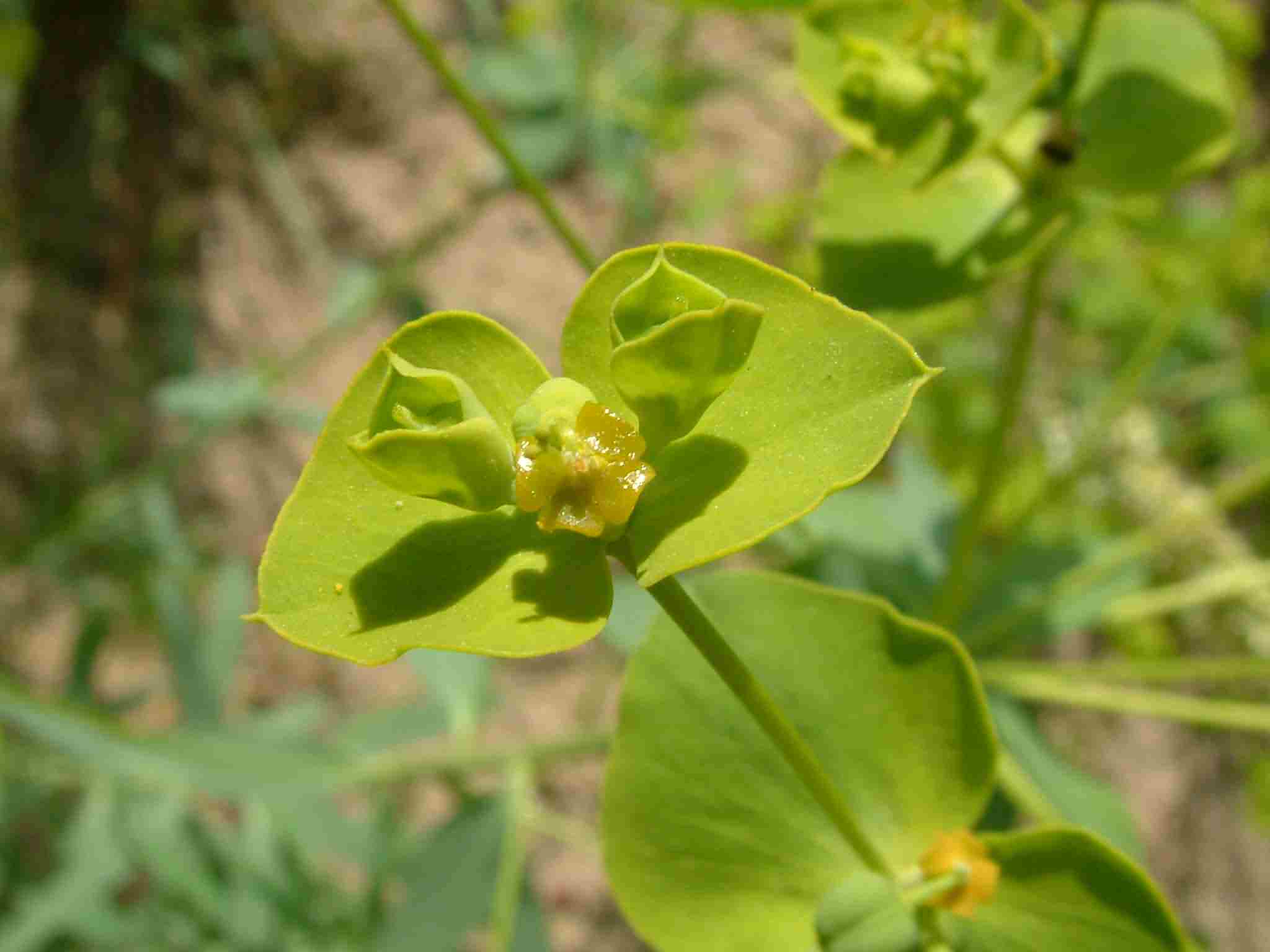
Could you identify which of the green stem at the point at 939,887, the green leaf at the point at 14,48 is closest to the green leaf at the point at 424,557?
the green stem at the point at 939,887

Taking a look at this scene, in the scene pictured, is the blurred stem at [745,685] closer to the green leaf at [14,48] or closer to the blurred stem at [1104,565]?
the blurred stem at [1104,565]

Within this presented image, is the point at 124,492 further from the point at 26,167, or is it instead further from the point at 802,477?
the point at 802,477

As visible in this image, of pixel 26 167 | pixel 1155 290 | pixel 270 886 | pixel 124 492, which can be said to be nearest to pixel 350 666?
pixel 124 492

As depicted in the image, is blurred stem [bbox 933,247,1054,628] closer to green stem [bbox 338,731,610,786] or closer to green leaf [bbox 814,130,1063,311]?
green leaf [bbox 814,130,1063,311]

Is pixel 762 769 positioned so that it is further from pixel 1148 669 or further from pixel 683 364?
pixel 1148 669

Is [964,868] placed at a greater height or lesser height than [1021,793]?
greater

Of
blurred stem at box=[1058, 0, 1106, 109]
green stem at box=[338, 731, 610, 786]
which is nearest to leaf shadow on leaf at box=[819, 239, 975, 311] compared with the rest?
blurred stem at box=[1058, 0, 1106, 109]

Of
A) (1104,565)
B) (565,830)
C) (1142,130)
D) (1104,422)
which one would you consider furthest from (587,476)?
(565,830)
